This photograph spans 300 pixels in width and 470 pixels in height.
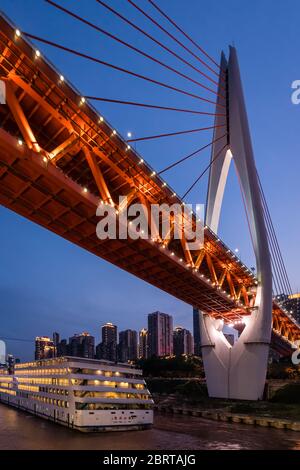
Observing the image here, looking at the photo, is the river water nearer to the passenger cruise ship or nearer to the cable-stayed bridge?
the passenger cruise ship

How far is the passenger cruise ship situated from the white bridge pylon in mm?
11175

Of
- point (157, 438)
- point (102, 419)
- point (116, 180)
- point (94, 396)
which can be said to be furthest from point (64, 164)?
point (157, 438)

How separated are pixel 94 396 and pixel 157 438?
5467mm

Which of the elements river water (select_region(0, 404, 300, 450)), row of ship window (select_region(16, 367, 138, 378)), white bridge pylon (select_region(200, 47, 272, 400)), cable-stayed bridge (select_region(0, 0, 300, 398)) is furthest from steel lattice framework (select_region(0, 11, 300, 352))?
river water (select_region(0, 404, 300, 450))

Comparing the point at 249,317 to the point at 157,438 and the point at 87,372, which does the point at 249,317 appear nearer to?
the point at 157,438

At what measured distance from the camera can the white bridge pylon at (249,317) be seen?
4219cm

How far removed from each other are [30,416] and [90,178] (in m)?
28.9

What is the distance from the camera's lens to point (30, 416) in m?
43.7

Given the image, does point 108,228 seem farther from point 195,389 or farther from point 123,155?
point 195,389

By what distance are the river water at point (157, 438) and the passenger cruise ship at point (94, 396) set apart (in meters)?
0.86

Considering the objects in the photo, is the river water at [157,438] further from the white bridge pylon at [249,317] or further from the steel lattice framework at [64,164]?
the steel lattice framework at [64,164]

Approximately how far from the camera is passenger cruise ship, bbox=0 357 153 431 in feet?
103

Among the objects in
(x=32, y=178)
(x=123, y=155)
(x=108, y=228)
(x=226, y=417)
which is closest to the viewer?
(x=32, y=178)

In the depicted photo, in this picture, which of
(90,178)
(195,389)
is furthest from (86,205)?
(195,389)
